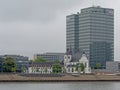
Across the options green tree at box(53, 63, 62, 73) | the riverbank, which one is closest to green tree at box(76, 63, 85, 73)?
green tree at box(53, 63, 62, 73)

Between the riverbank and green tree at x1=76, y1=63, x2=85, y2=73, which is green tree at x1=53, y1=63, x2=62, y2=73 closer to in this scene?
green tree at x1=76, y1=63, x2=85, y2=73

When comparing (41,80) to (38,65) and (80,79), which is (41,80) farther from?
(38,65)

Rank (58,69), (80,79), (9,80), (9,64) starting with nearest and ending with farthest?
(9,80) → (80,79) → (9,64) → (58,69)

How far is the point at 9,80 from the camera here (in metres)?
148

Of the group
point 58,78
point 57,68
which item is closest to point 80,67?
point 57,68

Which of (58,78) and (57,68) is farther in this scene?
(57,68)

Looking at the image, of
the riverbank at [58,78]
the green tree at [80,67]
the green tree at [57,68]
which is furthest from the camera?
the green tree at [80,67]

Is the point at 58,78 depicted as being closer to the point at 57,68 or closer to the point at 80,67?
the point at 57,68

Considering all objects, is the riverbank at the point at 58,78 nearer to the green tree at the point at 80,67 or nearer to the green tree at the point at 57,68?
the green tree at the point at 80,67

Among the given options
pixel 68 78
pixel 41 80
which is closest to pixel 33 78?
pixel 41 80

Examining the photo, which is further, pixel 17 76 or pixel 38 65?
pixel 38 65

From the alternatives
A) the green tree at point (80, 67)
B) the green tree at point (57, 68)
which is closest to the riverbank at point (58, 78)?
the green tree at point (80, 67)

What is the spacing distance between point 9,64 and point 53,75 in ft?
94.9

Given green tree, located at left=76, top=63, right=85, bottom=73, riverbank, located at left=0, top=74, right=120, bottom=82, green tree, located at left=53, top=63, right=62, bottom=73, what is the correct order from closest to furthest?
riverbank, located at left=0, top=74, right=120, bottom=82 → green tree, located at left=53, top=63, right=62, bottom=73 → green tree, located at left=76, top=63, right=85, bottom=73
